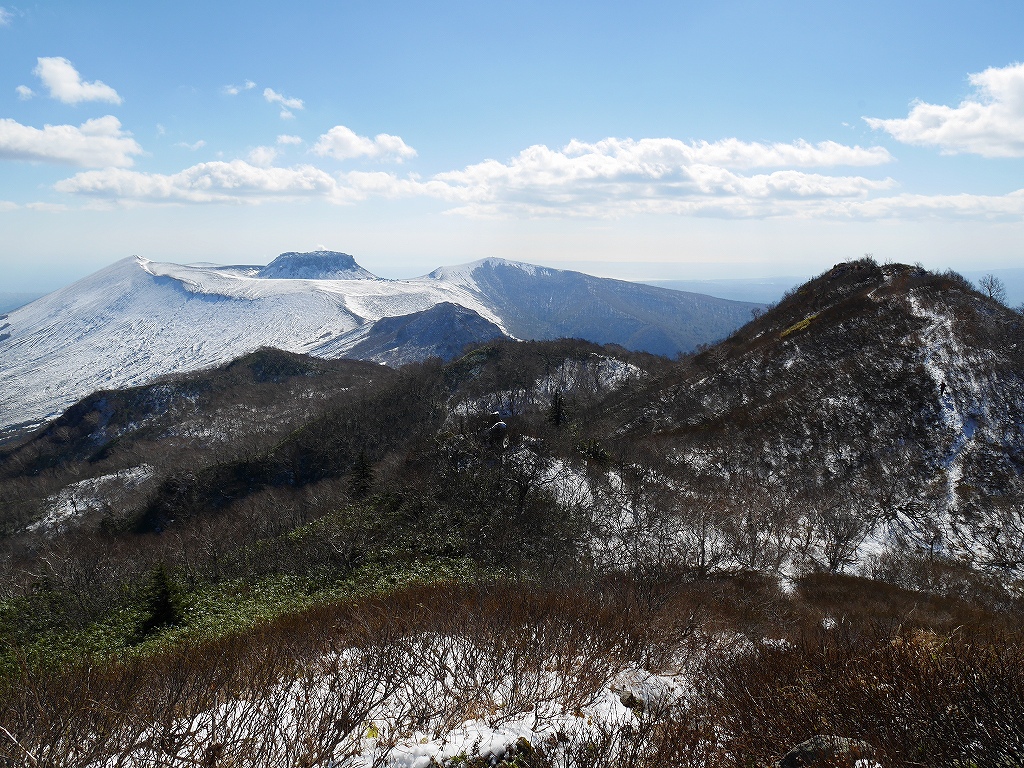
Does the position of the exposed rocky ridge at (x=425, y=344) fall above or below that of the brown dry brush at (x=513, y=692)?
below

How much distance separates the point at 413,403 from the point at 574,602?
6280cm

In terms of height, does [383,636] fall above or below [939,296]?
below

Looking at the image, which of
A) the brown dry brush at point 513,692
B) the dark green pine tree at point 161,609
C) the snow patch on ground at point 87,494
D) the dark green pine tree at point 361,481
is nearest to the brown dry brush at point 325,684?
the brown dry brush at point 513,692

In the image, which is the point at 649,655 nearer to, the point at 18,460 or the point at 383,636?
the point at 383,636

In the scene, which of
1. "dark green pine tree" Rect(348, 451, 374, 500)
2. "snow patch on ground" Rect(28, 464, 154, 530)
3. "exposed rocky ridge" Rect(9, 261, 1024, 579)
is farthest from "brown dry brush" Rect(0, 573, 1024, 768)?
"snow patch on ground" Rect(28, 464, 154, 530)

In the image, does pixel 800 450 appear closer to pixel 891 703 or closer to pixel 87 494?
pixel 891 703

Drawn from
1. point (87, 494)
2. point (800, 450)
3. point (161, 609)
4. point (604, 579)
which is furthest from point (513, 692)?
point (87, 494)

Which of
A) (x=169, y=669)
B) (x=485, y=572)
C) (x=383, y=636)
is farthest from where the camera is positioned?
(x=485, y=572)

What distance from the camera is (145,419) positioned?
9944 centimetres

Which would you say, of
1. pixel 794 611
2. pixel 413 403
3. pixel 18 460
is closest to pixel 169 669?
pixel 794 611

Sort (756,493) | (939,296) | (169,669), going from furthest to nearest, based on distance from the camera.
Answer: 1. (939,296)
2. (756,493)
3. (169,669)

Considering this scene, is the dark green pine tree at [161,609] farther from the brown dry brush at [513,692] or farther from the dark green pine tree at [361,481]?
the dark green pine tree at [361,481]

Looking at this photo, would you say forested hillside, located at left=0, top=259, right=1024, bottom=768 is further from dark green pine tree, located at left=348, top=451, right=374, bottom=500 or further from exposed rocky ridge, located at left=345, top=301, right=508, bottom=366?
exposed rocky ridge, located at left=345, top=301, right=508, bottom=366

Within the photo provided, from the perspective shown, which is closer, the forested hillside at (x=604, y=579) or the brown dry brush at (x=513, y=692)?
the brown dry brush at (x=513, y=692)
